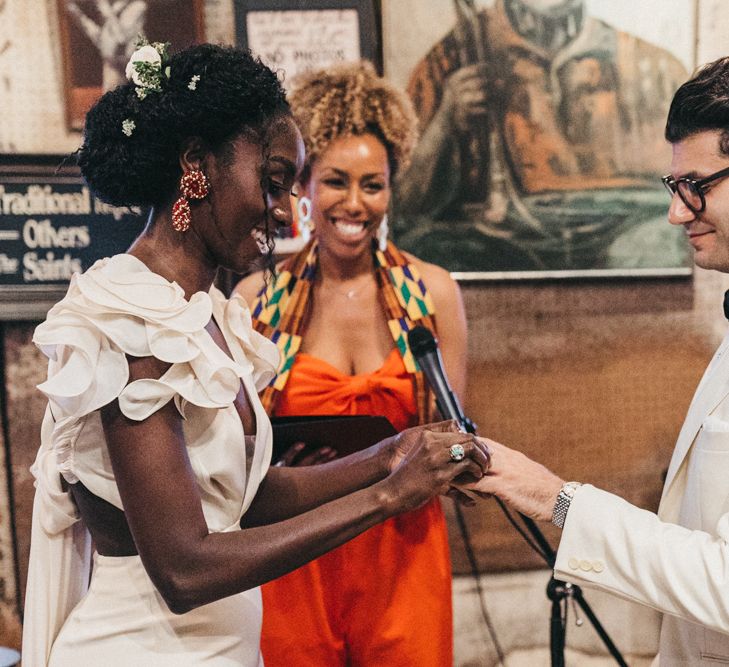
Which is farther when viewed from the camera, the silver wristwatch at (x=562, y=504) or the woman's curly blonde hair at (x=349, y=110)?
the woman's curly blonde hair at (x=349, y=110)

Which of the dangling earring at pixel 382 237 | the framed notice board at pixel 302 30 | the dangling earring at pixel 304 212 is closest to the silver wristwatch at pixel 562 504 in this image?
the dangling earring at pixel 382 237

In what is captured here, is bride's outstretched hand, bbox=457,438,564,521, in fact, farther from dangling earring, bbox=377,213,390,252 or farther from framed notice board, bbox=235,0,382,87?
framed notice board, bbox=235,0,382,87

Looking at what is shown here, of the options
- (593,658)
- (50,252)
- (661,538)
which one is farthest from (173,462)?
(593,658)

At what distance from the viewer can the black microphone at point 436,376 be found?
2152mm

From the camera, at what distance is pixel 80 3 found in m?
3.27

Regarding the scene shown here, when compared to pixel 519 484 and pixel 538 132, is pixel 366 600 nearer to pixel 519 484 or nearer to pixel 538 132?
pixel 519 484

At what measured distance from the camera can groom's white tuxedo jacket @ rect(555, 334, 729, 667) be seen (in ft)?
5.11

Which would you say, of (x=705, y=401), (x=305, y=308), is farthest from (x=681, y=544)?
(x=305, y=308)

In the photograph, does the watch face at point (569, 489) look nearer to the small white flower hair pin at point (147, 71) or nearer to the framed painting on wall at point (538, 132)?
the small white flower hair pin at point (147, 71)

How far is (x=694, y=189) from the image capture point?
1.80 meters

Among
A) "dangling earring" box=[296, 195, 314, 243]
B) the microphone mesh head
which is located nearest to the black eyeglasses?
the microphone mesh head

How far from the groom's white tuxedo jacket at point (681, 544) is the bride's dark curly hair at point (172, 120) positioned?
3.04 ft

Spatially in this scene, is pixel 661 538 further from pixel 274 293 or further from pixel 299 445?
pixel 274 293

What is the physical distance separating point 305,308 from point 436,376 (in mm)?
710
